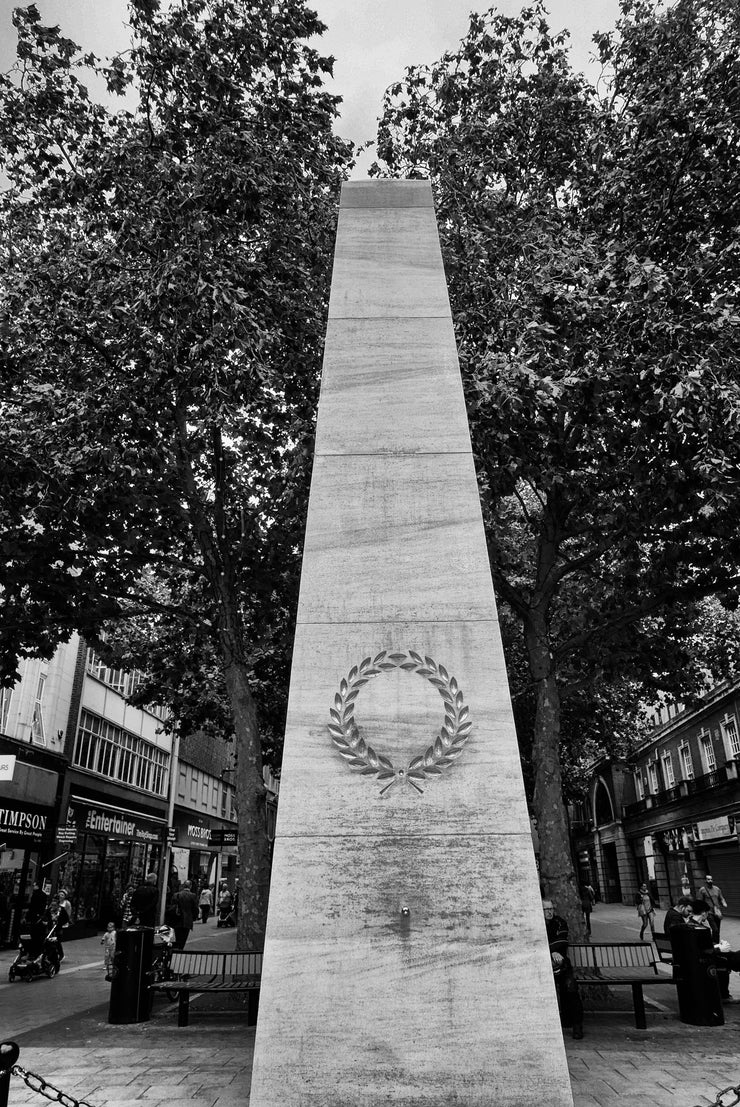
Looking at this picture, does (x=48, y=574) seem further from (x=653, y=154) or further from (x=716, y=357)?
(x=653, y=154)

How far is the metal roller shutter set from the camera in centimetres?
2981

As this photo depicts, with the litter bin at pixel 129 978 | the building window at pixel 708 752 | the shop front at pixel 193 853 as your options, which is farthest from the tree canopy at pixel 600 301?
the shop front at pixel 193 853

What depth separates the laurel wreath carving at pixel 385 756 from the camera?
5.54 m

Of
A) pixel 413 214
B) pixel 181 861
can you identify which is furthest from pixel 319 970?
pixel 181 861

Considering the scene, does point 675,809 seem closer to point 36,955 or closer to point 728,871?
point 728,871

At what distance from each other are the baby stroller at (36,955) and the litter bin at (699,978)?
11.3 meters

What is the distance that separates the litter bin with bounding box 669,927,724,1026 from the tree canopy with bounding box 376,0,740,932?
243cm

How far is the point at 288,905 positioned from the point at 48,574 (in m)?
9.48

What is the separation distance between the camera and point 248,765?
492 inches

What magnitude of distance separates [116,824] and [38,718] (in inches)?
269

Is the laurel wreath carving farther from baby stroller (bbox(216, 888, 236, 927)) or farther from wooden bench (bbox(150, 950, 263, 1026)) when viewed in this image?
baby stroller (bbox(216, 888, 236, 927))

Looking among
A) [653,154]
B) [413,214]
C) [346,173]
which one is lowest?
[413,214]

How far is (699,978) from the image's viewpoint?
9.27m

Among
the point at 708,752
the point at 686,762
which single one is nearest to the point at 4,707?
the point at 708,752
